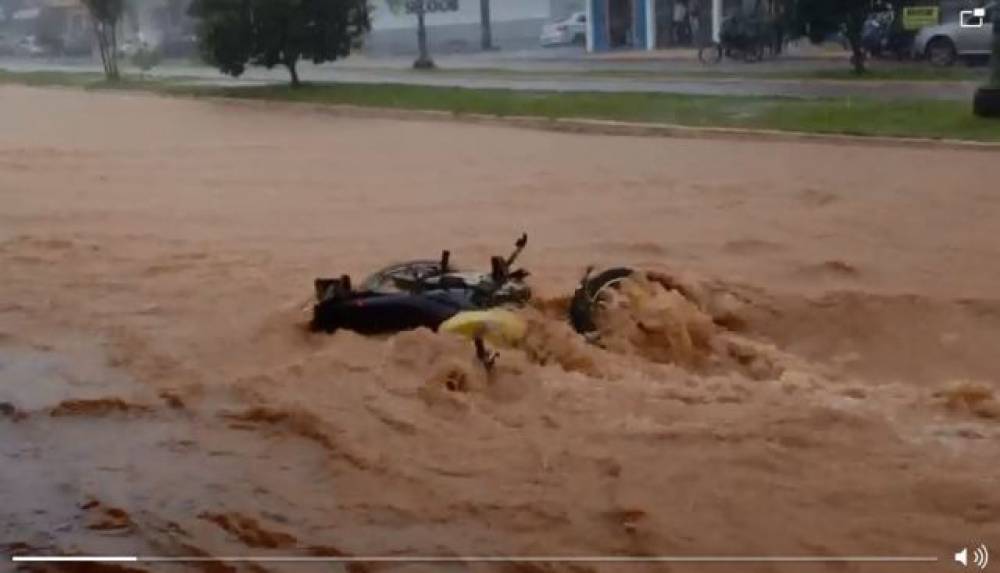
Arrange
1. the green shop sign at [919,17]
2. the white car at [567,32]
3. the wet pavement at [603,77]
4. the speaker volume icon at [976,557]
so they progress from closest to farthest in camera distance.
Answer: the speaker volume icon at [976,557]
the wet pavement at [603,77]
the green shop sign at [919,17]
the white car at [567,32]

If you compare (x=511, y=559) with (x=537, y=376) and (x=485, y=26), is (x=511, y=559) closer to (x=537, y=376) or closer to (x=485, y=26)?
(x=537, y=376)

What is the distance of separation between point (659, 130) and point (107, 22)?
2285 centimetres

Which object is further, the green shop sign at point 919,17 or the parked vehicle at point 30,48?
the parked vehicle at point 30,48

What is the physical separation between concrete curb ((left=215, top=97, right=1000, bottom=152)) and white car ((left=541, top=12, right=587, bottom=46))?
65.3ft

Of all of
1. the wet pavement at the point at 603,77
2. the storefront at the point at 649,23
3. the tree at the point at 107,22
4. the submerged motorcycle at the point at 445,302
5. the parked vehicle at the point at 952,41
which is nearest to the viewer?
the submerged motorcycle at the point at 445,302

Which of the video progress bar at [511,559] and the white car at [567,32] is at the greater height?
the video progress bar at [511,559]

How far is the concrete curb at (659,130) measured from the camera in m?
16.3

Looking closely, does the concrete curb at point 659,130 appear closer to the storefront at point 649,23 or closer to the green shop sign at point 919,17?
the green shop sign at point 919,17

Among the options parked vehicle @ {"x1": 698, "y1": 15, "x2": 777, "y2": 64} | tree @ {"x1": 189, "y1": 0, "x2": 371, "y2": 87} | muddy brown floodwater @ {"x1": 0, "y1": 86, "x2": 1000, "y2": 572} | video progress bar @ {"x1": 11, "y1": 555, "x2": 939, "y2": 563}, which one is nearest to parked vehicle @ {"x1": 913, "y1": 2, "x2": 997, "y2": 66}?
parked vehicle @ {"x1": 698, "y1": 15, "x2": 777, "y2": 64}

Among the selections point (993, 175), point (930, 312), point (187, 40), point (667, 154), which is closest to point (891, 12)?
point (667, 154)

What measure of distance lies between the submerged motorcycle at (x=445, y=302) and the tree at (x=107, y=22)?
29168 millimetres

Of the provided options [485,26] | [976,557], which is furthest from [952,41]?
[976,557]

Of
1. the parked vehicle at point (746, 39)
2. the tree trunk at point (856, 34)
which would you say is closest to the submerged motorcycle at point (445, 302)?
the tree trunk at point (856, 34)

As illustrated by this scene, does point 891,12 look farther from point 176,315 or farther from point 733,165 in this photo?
point 176,315
